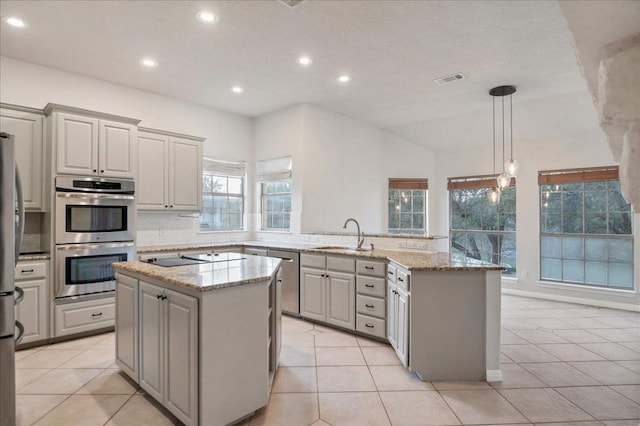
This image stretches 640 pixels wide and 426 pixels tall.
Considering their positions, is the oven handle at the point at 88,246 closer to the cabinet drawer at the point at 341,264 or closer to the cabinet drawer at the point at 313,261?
the cabinet drawer at the point at 313,261

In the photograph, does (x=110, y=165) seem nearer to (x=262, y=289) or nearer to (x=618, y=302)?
(x=262, y=289)

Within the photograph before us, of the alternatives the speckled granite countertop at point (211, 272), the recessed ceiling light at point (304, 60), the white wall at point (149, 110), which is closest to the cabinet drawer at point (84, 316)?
the white wall at point (149, 110)

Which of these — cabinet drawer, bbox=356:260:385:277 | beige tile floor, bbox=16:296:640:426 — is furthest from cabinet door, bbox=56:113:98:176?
cabinet drawer, bbox=356:260:385:277

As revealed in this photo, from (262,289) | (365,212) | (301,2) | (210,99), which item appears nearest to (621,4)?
(262,289)

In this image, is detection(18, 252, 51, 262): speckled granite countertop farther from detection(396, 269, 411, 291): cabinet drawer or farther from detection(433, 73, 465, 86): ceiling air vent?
detection(433, 73, 465, 86): ceiling air vent

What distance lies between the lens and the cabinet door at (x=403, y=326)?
2.77m

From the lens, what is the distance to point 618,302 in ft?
15.6

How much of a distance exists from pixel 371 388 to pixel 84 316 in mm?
2948

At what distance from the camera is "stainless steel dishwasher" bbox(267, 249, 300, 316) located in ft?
13.3

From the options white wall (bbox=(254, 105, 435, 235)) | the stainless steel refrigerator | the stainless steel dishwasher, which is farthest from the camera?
white wall (bbox=(254, 105, 435, 235))

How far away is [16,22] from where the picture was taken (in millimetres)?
2859

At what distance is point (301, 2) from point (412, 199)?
4475mm

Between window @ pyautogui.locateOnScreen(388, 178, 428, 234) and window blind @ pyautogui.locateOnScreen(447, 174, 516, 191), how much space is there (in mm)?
472

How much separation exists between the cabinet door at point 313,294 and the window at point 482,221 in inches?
136
